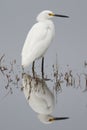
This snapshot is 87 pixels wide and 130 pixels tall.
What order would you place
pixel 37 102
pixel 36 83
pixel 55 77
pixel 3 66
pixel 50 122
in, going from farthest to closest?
pixel 3 66 < pixel 55 77 < pixel 36 83 < pixel 37 102 < pixel 50 122

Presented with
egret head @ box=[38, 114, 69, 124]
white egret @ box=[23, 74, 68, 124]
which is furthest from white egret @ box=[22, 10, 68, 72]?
egret head @ box=[38, 114, 69, 124]

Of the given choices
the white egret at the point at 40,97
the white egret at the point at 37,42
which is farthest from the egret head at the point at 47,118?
the white egret at the point at 37,42

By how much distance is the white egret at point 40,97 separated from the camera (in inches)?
249

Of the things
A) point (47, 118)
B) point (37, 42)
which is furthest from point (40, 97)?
point (37, 42)

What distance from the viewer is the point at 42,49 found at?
892 cm

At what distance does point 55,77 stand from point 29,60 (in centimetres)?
40

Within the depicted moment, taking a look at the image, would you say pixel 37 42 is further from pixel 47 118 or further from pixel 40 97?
pixel 47 118

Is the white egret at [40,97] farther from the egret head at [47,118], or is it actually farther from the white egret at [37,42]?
the white egret at [37,42]

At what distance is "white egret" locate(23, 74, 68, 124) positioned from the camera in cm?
633

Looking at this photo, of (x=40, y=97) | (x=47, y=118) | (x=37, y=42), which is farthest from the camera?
(x=37, y=42)

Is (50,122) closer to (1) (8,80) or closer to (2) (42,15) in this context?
(1) (8,80)

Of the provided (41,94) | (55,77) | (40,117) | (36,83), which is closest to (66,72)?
(55,77)

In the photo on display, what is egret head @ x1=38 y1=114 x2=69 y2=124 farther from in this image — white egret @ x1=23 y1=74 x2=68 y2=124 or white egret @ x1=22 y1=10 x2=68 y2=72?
white egret @ x1=22 y1=10 x2=68 y2=72

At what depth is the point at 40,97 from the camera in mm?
7152
